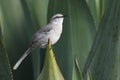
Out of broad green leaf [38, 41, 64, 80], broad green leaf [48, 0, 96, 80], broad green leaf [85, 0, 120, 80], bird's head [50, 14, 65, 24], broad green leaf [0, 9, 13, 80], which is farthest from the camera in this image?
bird's head [50, 14, 65, 24]

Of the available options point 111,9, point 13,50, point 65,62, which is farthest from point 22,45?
point 111,9

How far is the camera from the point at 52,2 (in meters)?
2.72

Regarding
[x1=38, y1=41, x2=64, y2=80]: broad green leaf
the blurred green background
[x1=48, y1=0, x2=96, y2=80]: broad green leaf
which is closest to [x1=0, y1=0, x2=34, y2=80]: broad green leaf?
the blurred green background

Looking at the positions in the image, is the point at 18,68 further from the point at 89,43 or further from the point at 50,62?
the point at 50,62

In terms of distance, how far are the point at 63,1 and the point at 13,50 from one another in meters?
0.47

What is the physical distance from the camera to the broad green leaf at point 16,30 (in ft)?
9.05

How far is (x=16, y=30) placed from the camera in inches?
112

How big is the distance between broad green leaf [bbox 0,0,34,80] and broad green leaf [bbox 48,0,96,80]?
206 mm

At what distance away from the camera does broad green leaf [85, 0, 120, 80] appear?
2201 mm

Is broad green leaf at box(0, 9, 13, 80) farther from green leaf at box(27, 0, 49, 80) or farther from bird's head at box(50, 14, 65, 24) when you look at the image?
bird's head at box(50, 14, 65, 24)

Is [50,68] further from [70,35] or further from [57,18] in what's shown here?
[57,18]

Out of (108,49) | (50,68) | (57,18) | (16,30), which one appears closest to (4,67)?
(50,68)

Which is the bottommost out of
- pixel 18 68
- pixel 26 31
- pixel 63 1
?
pixel 18 68

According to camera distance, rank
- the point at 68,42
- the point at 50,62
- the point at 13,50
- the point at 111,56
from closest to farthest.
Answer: the point at 50,62 → the point at 111,56 → the point at 68,42 → the point at 13,50
